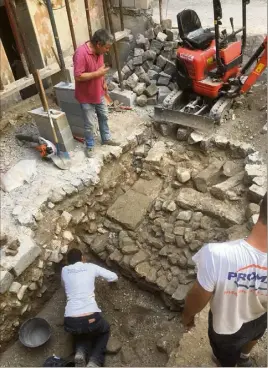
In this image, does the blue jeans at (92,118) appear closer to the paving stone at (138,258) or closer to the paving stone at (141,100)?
the paving stone at (141,100)

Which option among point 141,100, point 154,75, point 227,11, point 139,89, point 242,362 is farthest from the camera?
point 227,11

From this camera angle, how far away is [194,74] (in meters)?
5.62

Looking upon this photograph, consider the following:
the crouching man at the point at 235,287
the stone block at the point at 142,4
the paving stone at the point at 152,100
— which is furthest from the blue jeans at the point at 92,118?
the crouching man at the point at 235,287

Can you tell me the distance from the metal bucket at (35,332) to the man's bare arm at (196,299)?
2233 millimetres

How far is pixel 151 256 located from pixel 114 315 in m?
0.90

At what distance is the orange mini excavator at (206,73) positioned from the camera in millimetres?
5465

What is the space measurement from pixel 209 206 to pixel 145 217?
3.06 feet

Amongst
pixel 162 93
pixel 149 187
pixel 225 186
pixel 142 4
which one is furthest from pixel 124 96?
pixel 225 186

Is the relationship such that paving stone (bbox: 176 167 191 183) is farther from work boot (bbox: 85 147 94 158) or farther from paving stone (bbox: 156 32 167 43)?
paving stone (bbox: 156 32 167 43)

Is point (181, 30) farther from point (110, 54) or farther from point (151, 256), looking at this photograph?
point (151, 256)

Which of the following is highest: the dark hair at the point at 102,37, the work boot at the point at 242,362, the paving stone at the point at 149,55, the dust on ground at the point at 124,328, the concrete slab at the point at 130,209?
the dark hair at the point at 102,37

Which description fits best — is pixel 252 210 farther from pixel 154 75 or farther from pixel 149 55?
pixel 149 55

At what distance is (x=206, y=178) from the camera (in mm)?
5270

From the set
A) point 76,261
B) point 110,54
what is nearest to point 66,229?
point 76,261
